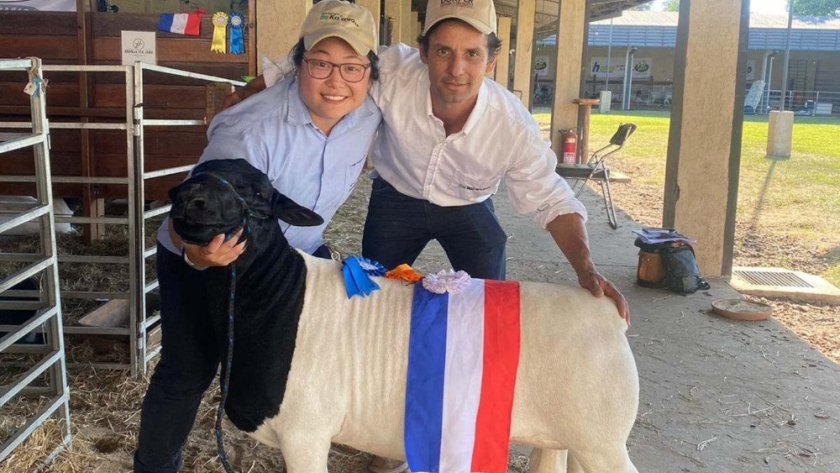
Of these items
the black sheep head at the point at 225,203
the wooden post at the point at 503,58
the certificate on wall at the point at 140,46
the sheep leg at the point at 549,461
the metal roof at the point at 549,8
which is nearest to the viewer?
the black sheep head at the point at 225,203

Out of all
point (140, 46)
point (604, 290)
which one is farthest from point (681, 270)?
point (140, 46)

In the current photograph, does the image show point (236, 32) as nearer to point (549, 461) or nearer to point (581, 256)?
point (581, 256)

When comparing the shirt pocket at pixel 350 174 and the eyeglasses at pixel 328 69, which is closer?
the eyeglasses at pixel 328 69

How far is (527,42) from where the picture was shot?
19.7 m

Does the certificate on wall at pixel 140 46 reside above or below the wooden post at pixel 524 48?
below

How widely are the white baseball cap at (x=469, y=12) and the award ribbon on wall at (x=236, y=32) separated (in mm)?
4195

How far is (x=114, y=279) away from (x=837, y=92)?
171 ft

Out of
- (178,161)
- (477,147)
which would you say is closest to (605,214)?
(178,161)

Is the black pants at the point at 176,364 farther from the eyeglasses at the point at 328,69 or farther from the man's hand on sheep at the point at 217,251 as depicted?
the eyeglasses at the point at 328,69

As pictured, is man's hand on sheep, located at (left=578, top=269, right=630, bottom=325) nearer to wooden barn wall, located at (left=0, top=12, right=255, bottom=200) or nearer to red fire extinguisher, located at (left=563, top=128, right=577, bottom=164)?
wooden barn wall, located at (left=0, top=12, right=255, bottom=200)

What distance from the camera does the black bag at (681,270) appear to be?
248 inches

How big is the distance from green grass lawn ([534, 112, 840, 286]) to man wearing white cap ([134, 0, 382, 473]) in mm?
6310

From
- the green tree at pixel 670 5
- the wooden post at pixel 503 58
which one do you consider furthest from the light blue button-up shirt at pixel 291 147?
the green tree at pixel 670 5

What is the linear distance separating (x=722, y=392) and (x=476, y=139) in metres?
2.49
